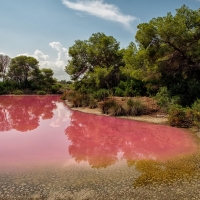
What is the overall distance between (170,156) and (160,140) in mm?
1856

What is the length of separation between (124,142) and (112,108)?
5.57 m

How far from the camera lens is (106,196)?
3922 mm

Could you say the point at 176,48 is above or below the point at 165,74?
above

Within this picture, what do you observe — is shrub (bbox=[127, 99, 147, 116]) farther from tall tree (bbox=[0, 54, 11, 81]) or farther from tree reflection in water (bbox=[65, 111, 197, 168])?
tall tree (bbox=[0, 54, 11, 81])

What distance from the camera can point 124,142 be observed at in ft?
26.1

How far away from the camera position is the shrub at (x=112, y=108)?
43.5ft

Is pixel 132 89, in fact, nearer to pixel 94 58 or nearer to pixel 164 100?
pixel 164 100

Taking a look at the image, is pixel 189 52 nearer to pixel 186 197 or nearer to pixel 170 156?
pixel 170 156

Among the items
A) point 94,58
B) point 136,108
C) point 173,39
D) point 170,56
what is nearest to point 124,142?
point 136,108

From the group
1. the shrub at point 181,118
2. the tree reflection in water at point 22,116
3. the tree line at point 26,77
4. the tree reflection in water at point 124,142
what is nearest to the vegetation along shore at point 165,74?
the shrub at point 181,118

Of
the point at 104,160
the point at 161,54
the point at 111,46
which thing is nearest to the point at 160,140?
the point at 104,160

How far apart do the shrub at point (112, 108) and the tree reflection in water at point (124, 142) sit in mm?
1738

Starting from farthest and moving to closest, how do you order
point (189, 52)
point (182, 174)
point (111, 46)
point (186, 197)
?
point (111, 46)
point (189, 52)
point (182, 174)
point (186, 197)

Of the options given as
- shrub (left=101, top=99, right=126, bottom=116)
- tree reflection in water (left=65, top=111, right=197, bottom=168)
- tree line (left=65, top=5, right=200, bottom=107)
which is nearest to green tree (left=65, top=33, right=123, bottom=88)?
tree line (left=65, top=5, right=200, bottom=107)
